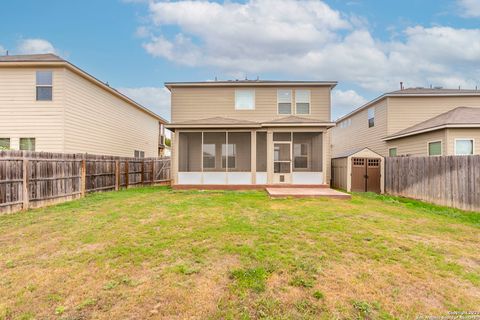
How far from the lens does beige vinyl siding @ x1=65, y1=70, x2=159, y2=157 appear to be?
483 inches

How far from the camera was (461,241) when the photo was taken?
5.03m

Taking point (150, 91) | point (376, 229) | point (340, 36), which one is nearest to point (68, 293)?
point (376, 229)

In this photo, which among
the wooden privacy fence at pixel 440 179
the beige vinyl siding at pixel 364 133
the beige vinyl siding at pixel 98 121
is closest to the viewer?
the wooden privacy fence at pixel 440 179

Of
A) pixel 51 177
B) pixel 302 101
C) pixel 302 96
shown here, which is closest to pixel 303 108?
pixel 302 101

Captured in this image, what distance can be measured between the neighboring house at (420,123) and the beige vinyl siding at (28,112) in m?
19.0

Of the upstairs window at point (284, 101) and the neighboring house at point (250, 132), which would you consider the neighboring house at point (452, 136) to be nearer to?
the neighboring house at point (250, 132)

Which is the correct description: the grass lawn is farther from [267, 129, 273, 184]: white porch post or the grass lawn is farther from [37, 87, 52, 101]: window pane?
[37, 87, 52, 101]: window pane

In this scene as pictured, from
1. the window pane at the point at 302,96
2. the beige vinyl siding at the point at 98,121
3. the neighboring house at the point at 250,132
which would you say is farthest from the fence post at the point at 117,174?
the window pane at the point at 302,96

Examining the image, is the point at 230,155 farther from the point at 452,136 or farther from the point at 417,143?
the point at 452,136

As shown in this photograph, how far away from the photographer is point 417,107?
15766 millimetres

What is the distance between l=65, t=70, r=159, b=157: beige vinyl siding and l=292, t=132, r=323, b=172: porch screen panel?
38.2 feet

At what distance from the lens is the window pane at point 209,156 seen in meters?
14.1

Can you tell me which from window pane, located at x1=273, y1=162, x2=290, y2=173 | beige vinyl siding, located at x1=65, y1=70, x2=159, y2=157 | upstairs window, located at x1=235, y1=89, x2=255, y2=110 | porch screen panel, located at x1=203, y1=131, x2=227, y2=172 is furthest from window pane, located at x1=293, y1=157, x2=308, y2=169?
beige vinyl siding, located at x1=65, y1=70, x2=159, y2=157

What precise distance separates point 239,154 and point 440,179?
9.25 m
